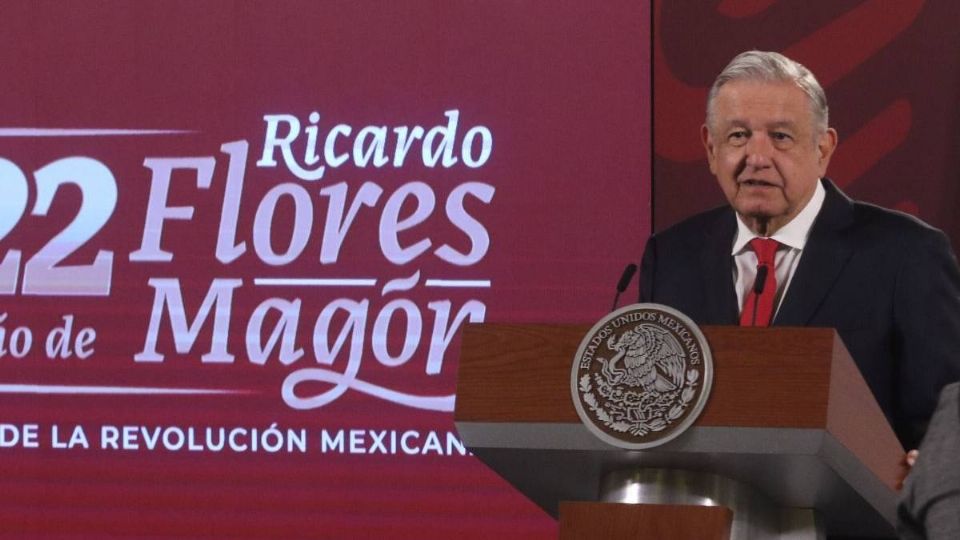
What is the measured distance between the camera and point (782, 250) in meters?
2.57

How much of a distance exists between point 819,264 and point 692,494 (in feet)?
2.42

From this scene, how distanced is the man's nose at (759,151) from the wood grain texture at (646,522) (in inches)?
36.3

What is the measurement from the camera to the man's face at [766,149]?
2.51 m

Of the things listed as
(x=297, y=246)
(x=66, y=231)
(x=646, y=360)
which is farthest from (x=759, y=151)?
(x=66, y=231)

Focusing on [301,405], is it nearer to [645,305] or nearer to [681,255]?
[681,255]

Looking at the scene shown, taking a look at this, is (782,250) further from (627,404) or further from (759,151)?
(627,404)

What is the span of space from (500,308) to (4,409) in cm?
137

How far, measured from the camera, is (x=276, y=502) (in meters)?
4.18

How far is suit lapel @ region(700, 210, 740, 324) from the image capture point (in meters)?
2.45

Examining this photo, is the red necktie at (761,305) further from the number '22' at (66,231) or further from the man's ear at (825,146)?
the number '22' at (66,231)

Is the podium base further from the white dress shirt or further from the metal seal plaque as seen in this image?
the white dress shirt

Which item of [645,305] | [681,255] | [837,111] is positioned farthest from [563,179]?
[645,305]

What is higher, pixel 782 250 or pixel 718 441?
pixel 782 250

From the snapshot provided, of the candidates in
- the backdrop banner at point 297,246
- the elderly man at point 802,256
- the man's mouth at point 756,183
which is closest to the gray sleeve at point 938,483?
the elderly man at point 802,256
